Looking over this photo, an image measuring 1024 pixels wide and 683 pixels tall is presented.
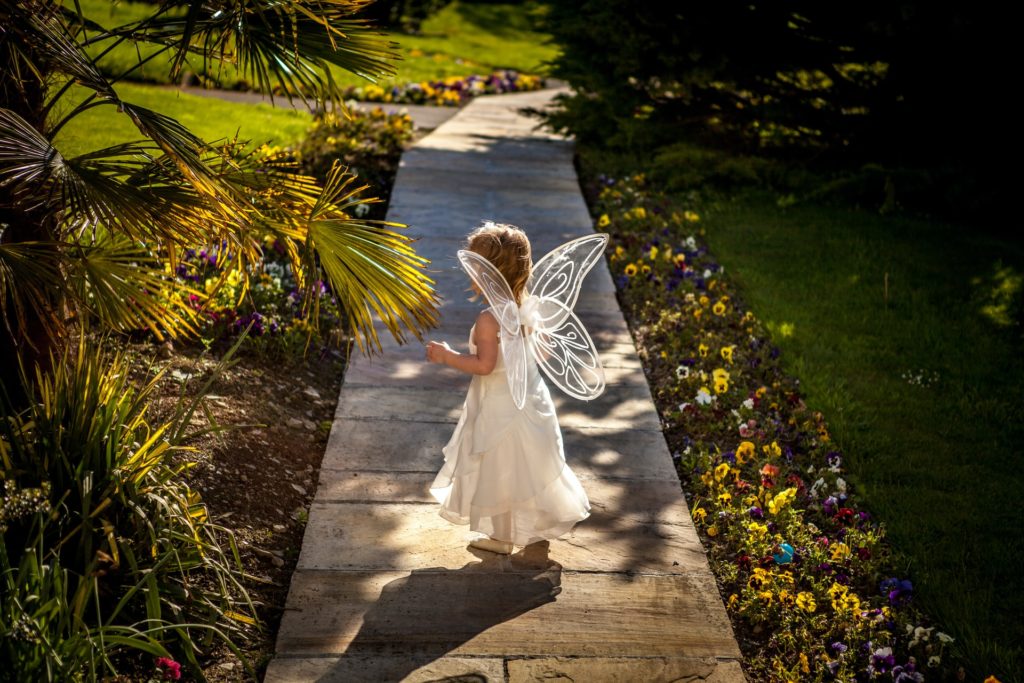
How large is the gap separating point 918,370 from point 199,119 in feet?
23.2

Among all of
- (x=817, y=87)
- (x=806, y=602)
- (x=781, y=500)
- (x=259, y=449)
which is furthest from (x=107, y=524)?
(x=817, y=87)

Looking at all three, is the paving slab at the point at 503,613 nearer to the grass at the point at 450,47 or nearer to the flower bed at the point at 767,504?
the flower bed at the point at 767,504

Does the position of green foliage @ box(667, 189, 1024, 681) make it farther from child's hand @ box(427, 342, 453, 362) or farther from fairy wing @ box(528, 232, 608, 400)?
child's hand @ box(427, 342, 453, 362)

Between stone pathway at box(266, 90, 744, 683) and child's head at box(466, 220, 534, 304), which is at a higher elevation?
child's head at box(466, 220, 534, 304)

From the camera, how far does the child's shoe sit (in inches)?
147

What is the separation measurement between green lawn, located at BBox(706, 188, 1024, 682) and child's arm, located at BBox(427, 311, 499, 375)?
6.23ft

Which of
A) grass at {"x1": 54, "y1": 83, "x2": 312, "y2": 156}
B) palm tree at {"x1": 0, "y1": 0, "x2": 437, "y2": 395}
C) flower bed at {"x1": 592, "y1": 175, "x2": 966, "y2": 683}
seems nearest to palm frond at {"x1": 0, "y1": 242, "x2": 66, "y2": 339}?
palm tree at {"x1": 0, "y1": 0, "x2": 437, "y2": 395}

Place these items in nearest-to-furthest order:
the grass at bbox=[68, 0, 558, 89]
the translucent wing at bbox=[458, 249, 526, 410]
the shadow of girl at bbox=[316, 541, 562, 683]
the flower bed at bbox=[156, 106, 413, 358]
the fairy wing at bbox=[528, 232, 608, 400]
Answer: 1. the shadow of girl at bbox=[316, 541, 562, 683]
2. the translucent wing at bbox=[458, 249, 526, 410]
3. the fairy wing at bbox=[528, 232, 608, 400]
4. the flower bed at bbox=[156, 106, 413, 358]
5. the grass at bbox=[68, 0, 558, 89]

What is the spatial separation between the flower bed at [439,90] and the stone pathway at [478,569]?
7006mm

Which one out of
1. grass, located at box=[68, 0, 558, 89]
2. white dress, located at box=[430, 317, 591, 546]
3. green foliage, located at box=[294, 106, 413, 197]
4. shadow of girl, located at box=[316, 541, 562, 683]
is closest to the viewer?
shadow of girl, located at box=[316, 541, 562, 683]

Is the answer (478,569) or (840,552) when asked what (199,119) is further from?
(840,552)

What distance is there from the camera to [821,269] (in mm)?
6844

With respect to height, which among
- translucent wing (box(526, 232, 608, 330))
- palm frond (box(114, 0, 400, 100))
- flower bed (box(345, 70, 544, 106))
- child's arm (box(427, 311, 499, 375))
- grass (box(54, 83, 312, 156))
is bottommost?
flower bed (box(345, 70, 544, 106))

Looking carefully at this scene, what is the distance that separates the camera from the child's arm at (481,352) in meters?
3.46
